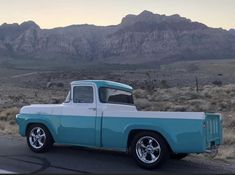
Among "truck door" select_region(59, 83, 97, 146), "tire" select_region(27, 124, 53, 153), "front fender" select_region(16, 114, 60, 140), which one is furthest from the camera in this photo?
"tire" select_region(27, 124, 53, 153)

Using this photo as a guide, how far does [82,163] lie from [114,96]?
198 centimetres

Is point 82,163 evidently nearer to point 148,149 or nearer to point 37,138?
point 148,149

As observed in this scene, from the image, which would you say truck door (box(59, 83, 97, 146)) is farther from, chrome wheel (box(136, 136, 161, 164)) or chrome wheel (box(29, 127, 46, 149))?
chrome wheel (box(136, 136, 161, 164))

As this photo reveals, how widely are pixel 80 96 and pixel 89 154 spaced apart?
4.44 feet

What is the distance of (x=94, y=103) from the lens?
1072cm

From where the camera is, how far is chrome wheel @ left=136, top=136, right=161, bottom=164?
9.65m

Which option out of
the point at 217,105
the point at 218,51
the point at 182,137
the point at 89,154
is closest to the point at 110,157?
the point at 89,154

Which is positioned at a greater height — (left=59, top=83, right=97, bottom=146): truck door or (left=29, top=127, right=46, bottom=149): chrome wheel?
(left=59, top=83, right=97, bottom=146): truck door

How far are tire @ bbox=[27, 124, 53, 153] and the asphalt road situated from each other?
0.59ft

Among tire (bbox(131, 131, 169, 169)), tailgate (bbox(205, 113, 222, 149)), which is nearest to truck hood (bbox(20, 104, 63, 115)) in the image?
tire (bbox(131, 131, 169, 169))

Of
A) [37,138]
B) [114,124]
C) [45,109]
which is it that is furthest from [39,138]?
[114,124]

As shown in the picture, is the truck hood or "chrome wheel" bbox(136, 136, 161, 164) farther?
the truck hood

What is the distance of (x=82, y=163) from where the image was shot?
10000mm

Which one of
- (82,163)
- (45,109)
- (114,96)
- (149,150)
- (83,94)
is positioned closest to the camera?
(149,150)
